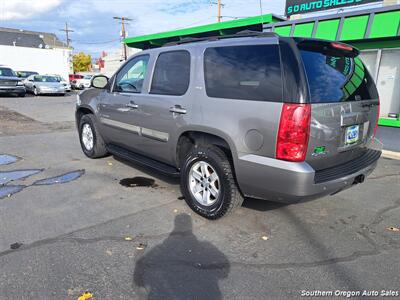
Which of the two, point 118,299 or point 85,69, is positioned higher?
point 85,69

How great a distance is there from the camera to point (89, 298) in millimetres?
2496

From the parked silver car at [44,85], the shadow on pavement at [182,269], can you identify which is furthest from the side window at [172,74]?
the parked silver car at [44,85]

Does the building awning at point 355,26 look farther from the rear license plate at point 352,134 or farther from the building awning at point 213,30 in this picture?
the rear license plate at point 352,134

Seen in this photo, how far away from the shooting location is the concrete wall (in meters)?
37.3

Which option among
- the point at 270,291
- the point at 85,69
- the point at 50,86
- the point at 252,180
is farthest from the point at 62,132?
the point at 85,69

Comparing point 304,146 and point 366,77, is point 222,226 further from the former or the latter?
point 366,77

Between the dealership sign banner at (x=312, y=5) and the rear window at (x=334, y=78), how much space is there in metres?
6.17

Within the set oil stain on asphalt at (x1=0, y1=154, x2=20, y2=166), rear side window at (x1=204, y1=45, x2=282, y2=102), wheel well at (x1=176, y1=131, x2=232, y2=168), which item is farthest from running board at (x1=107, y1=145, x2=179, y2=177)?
oil stain on asphalt at (x1=0, y1=154, x2=20, y2=166)

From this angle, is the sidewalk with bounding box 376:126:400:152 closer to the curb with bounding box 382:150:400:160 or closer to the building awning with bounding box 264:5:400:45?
the curb with bounding box 382:150:400:160

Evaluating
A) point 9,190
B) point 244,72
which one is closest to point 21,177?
point 9,190

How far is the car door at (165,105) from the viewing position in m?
4.03

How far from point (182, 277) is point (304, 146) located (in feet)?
5.28

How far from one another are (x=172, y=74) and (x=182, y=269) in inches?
99.0

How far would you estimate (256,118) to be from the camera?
314 centimetres
